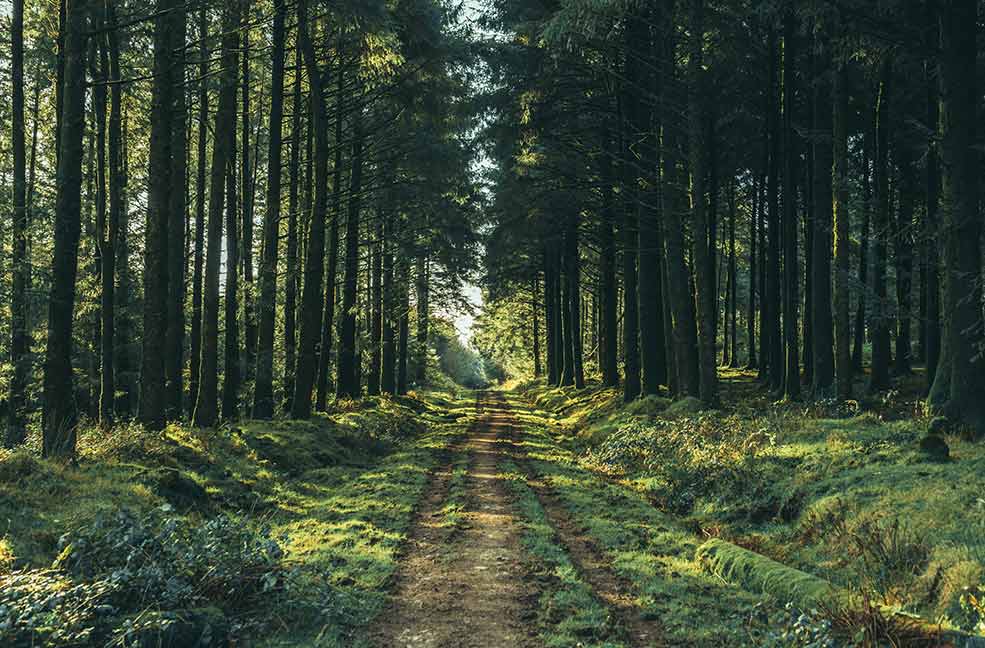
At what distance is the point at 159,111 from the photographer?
1395cm

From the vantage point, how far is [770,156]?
23.0m

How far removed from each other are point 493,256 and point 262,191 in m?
11.1

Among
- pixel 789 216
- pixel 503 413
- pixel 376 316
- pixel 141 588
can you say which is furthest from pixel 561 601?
pixel 503 413

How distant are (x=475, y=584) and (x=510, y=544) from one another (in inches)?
63.4

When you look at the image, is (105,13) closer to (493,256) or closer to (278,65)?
(278,65)

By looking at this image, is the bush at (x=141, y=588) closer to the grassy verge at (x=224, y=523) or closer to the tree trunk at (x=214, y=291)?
the grassy verge at (x=224, y=523)

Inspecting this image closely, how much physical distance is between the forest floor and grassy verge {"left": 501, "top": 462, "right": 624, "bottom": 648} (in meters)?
0.03

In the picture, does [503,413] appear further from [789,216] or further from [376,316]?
[789,216]

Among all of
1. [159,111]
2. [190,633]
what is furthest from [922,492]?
[159,111]

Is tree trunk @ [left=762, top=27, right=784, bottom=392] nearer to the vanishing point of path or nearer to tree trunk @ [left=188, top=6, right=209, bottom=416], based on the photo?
the vanishing point of path

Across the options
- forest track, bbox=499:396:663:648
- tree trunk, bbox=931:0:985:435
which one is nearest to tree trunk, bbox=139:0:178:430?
forest track, bbox=499:396:663:648

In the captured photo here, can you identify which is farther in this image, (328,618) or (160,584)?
(328,618)

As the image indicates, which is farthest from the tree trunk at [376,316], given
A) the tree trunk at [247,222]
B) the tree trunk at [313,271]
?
the tree trunk at [313,271]

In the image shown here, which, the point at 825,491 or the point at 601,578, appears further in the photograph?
the point at 825,491
